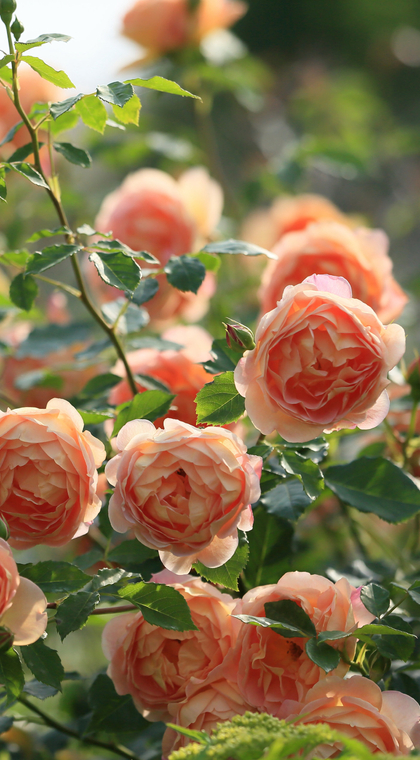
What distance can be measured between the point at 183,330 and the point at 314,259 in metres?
0.14

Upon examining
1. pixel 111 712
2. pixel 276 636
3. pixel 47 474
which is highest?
pixel 47 474

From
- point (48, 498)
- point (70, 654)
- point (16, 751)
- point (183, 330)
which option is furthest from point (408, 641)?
point (70, 654)

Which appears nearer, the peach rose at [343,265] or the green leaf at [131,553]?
the green leaf at [131,553]

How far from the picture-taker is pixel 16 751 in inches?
24.3

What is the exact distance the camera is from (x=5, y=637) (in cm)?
36

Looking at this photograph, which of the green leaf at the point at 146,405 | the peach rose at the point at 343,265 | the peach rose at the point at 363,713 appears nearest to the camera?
the peach rose at the point at 363,713

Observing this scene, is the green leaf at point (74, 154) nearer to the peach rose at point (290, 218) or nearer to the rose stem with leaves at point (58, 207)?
the rose stem with leaves at point (58, 207)

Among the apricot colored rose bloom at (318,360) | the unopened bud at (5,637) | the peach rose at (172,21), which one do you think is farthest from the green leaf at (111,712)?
the peach rose at (172,21)

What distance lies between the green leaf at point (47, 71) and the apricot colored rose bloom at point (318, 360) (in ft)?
0.68

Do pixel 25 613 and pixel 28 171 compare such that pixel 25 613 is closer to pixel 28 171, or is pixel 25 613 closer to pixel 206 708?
pixel 206 708

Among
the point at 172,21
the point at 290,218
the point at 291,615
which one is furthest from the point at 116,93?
the point at 172,21

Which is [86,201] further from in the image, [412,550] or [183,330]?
[412,550]

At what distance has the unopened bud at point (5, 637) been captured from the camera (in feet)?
1.17

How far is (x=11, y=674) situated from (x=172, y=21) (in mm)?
902
